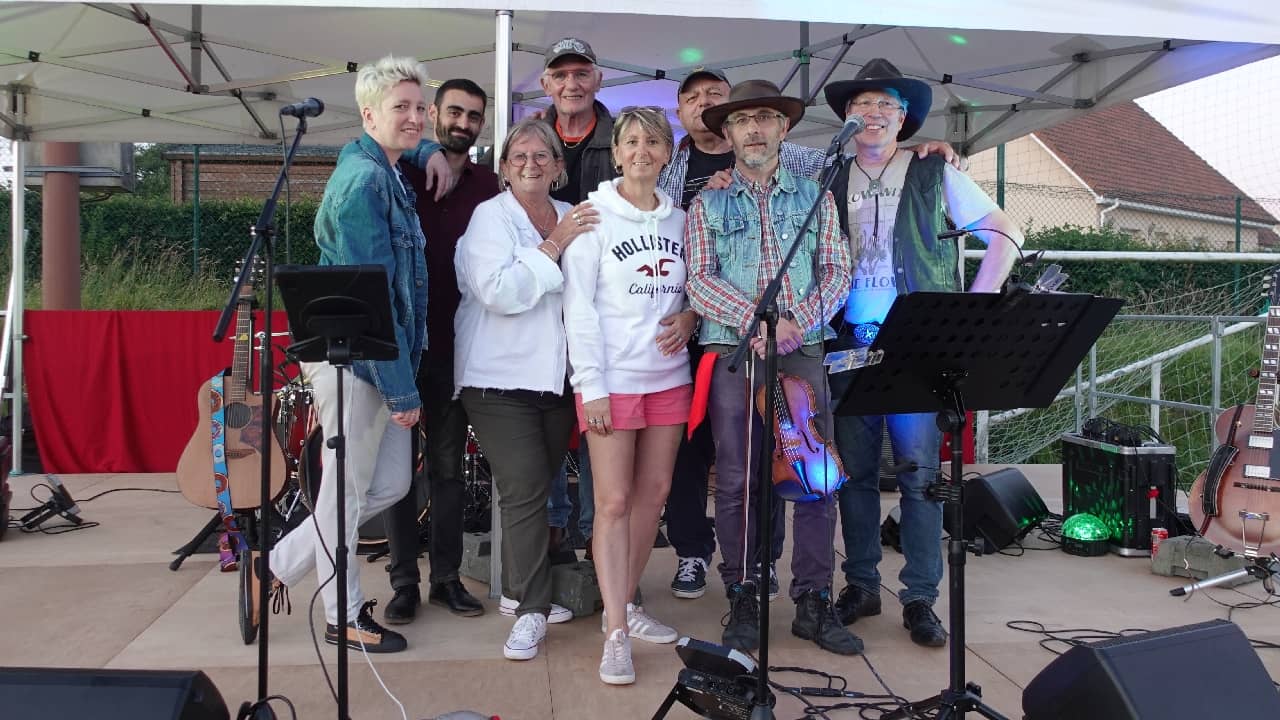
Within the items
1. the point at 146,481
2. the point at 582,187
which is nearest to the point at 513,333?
the point at 582,187

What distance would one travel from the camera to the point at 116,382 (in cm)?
696

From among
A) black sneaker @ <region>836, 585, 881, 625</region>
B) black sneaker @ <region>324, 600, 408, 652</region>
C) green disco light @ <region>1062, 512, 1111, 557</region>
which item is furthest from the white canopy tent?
black sneaker @ <region>324, 600, 408, 652</region>

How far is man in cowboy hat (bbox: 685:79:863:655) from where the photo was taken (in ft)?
11.1

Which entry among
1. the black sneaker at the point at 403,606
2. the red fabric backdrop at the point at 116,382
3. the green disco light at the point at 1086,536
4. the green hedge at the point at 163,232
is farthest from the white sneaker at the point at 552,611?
the green hedge at the point at 163,232

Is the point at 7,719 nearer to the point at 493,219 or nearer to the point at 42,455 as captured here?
the point at 493,219

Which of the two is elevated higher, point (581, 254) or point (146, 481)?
point (581, 254)

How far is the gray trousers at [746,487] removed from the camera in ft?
11.3

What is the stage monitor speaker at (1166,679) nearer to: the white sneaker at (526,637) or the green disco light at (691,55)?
the white sneaker at (526,637)

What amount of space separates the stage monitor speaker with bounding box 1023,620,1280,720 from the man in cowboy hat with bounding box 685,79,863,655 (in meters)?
1.20

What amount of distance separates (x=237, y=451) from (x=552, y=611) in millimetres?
1755

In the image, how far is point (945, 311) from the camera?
248 centimetres

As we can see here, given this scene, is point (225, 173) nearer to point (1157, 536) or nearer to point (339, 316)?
point (339, 316)

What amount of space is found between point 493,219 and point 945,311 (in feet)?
5.23

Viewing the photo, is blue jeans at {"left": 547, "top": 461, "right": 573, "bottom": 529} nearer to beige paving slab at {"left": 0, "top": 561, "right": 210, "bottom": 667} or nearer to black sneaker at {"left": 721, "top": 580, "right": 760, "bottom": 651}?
black sneaker at {"left": 721, "top": 580, "right": 760, "bottom": 651}
